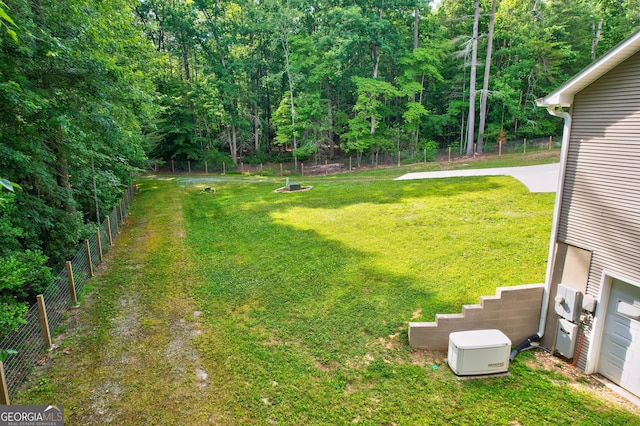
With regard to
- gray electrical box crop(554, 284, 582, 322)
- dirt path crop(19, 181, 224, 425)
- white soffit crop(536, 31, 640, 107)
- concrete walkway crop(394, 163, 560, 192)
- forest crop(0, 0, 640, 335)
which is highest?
forest crop(0, 0, 640, 335)

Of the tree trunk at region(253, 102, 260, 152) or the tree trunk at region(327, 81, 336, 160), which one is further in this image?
the tree trunk at region(253, 102, 260, 152)

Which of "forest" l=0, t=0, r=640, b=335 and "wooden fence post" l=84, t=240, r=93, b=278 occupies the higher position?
"forest" l=0, t=0, r=640, b=335

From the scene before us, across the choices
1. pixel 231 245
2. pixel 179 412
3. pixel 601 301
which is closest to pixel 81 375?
pixel 179 412

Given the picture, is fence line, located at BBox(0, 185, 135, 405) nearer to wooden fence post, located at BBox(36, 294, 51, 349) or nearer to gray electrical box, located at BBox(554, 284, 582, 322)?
wooden fence post, located at BBox(36, 294, 51, 349)

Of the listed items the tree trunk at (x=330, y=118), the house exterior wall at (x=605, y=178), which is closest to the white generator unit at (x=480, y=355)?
the house exterior wall at (x=605, y=178)

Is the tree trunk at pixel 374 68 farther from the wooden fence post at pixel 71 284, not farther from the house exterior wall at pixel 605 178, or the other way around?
the wooden fence post at pixel 71 284

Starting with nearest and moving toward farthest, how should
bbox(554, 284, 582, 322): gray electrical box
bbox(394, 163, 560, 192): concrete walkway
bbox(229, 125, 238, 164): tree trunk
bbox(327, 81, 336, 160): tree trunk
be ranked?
bbox(554, 284, 582, 322): gray electrical box → bbox(394, 163, 560, 192): concrete walkway → bbox(327, 81, 336, 160): tree trunk → bbox(229, 125, 238, 164): tree trunk

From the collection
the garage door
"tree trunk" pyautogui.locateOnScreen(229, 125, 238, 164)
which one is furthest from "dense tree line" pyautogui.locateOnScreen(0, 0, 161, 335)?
"tree trunk" pyautogui.locateOnScreen(229, 125, 238, 164)

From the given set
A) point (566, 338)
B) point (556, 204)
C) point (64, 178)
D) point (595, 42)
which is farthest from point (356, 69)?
point (566, 338)
